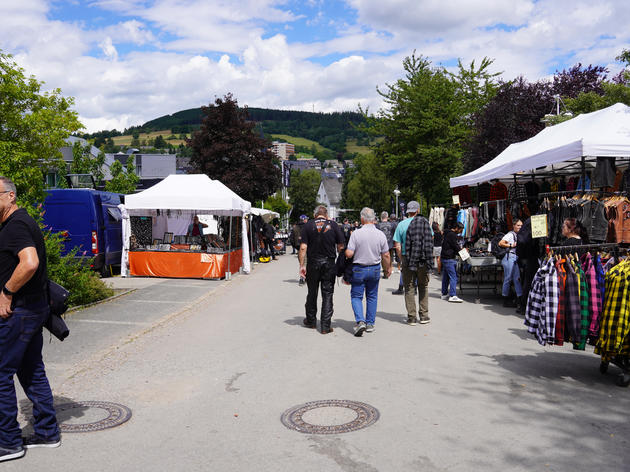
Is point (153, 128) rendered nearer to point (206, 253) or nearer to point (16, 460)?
point (206, 253)

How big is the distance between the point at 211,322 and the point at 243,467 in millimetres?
6101

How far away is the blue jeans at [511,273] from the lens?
431 inches

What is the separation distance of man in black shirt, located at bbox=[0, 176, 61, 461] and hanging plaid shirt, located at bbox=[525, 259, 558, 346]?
14.9 ft

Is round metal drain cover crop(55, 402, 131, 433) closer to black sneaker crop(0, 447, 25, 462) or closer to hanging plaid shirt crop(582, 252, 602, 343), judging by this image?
black sneaker crop(0, 447, 25, 462)

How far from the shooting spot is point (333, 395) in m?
5.49

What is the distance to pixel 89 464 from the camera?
13.1 ft

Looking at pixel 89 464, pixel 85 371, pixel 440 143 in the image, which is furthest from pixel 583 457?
pixel 440 143

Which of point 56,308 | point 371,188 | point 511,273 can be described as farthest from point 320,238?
point 371,188

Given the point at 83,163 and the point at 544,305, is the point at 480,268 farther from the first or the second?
the point at 83,163

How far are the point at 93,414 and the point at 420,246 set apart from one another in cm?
568

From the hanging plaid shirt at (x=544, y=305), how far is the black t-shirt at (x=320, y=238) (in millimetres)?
3463

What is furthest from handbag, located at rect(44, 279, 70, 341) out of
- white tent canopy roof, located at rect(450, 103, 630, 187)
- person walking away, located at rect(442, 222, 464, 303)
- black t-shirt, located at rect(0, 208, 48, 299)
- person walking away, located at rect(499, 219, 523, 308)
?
person walking away, located at rect(442, 222, 464, 303)

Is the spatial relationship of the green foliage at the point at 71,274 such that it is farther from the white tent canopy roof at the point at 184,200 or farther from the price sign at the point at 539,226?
the price sign at the point at 539,226

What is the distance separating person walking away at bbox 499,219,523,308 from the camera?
10953mm
